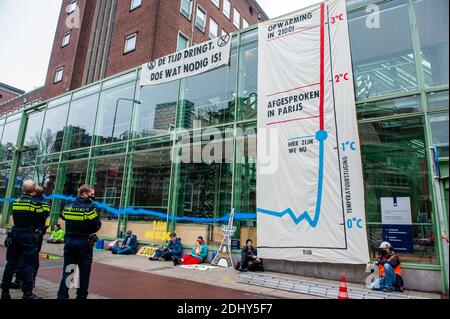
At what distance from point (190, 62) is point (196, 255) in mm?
7636

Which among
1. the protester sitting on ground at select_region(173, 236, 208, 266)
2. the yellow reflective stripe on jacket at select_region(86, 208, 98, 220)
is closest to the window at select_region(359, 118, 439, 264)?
the protester sitting on ground at select_region(173, 236, 208, 266)

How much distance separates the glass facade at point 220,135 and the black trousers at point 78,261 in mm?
5601

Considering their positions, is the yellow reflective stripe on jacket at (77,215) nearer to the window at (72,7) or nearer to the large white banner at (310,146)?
the large white banner at (310,146)

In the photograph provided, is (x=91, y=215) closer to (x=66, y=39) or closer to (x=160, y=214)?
(x=160, y=214)

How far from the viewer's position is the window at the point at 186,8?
22.8 meters

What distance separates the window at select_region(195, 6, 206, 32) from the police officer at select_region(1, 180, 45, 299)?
70.1 feet

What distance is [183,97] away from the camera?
13820 mm

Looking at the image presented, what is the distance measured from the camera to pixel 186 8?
914 inches

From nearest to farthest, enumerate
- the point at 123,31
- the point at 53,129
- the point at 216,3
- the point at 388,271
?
the point at 388,271
the point at 53,129
the point at 123,31
the point at 216,3

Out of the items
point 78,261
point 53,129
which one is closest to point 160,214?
point 78,261

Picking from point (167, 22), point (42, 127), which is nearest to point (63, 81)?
point (42, 127)

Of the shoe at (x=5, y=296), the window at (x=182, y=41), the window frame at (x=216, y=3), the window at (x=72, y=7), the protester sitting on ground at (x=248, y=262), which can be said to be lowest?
the shoe at (x=5, y=296)

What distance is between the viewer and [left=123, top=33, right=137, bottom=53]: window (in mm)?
21203

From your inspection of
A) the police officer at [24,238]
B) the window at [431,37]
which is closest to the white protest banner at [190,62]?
the window at [431,37]
